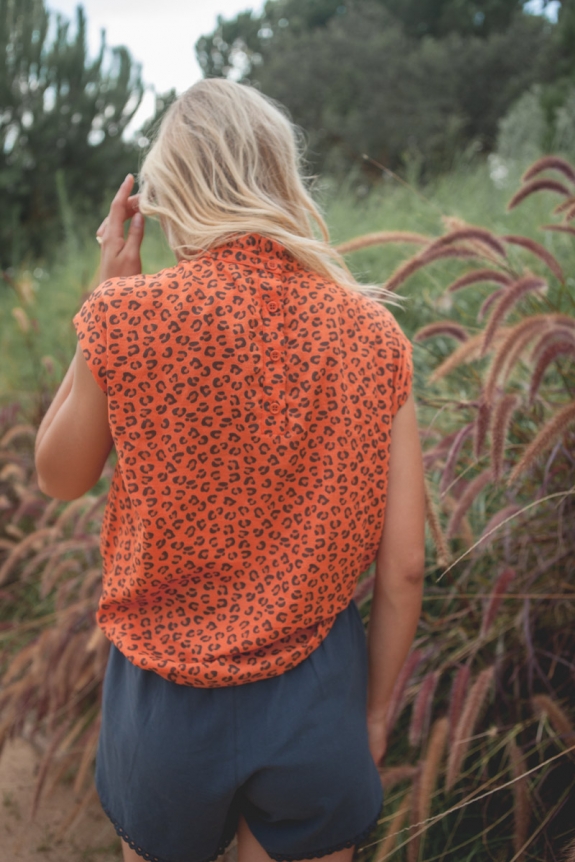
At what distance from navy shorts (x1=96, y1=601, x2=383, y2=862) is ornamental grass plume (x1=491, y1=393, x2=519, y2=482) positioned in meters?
0.54

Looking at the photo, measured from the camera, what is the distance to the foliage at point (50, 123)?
Result: 1024cm

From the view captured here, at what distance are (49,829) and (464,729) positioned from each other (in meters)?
1.59

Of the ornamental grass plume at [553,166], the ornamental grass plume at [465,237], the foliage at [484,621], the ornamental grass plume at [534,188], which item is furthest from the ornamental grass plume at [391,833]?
the ornamental grass plume at [553,166]

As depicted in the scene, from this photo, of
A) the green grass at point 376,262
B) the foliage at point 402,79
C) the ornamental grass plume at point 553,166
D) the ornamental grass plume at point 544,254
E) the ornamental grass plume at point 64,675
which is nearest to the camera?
the ornamental grass plume at point 544,254

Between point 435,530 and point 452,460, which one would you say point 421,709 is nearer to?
point 435,530

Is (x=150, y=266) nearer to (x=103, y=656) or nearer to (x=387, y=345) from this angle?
(x=103, y=656)

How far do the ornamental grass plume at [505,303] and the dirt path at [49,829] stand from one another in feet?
5.67

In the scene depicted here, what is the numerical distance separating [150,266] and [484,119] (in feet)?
41.4

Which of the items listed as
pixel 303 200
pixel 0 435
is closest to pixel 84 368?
pixel 303 200

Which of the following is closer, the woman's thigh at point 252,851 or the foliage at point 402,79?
the woman's thigh at point 252,851

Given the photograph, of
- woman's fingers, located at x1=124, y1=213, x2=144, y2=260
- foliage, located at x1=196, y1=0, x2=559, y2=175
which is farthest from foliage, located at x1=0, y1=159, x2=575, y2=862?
foliage, located at x1=196, y1=0, x2=559, y2=175

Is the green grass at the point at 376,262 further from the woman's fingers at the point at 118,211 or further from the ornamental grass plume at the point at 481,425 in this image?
the woman's fingers at the point at 118,211

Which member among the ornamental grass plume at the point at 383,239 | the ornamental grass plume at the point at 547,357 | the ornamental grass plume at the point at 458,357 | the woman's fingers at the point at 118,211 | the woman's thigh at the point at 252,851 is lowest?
the woman's thigh at the point at 252,851

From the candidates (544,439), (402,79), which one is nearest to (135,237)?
(544,439)
